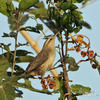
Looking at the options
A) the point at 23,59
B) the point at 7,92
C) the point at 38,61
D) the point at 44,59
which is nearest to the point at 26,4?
the point at 23,59

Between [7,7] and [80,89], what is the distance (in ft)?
3.47

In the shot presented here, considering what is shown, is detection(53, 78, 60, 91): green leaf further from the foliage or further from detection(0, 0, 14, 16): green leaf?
detection(0, 0, 14, 16): green leaf

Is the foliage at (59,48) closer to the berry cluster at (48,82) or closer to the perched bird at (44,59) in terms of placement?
the berry cluster at (48,82)

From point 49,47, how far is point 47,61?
0.54 m

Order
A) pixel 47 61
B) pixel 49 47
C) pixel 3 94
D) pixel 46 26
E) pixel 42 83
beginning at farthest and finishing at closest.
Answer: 1. pixel 49 47
2. pixel 47 61
3. pixel 46 26
4. pixel 42 83
5. pixel 3 94

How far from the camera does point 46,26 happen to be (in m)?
3.39

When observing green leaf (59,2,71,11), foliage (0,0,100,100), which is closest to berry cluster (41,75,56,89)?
foliage (0,0,100,100)

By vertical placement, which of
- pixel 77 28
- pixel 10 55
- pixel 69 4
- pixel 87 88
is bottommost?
pixel 87 88

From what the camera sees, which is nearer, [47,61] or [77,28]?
[77,28]

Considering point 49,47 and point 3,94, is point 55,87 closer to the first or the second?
point 3,94

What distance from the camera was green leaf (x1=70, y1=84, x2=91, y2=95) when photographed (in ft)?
8.16

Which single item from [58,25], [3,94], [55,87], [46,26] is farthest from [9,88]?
[46,26]

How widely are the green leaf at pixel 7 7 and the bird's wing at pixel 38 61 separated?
2.91ft

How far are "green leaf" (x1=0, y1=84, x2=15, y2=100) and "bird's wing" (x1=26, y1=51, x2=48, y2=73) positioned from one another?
121 centimetres
